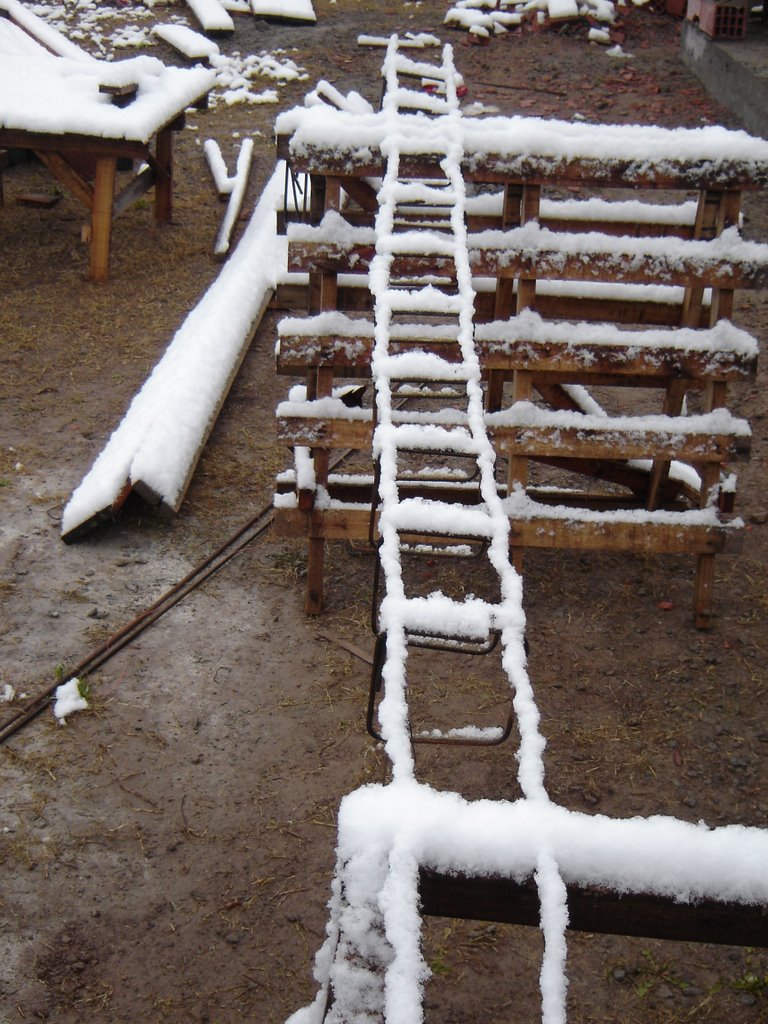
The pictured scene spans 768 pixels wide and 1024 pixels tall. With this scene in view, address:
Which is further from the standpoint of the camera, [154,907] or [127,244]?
[127,244]

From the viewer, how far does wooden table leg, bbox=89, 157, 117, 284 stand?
31.2ft

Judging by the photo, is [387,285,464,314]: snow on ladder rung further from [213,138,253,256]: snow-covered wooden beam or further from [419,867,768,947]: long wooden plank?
[213,138,253,256]: snow-covered wooden beam

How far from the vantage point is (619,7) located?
17.4 m

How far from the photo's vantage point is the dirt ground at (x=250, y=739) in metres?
3.65

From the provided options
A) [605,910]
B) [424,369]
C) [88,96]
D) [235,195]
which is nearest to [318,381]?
[424,369]

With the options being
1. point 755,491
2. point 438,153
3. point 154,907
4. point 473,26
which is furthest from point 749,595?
point 473,26

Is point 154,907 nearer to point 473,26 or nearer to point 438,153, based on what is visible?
point 438,153

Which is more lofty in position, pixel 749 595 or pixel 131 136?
pixel 131 136

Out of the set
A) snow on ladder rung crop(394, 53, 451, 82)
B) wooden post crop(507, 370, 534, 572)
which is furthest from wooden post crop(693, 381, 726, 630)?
snow on ladder rung crop(394, 53, 451, 82)

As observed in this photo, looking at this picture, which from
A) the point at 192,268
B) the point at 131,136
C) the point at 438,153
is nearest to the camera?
the point at 438,153

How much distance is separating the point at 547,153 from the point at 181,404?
10.0ft

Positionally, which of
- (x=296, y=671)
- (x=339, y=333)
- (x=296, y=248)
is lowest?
(x=296, y=671)

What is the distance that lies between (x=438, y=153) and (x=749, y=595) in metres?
3.08

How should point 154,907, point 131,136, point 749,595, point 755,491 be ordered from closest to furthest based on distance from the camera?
point 154,907 → point 749,595 → point 755,491 → point 131,136
